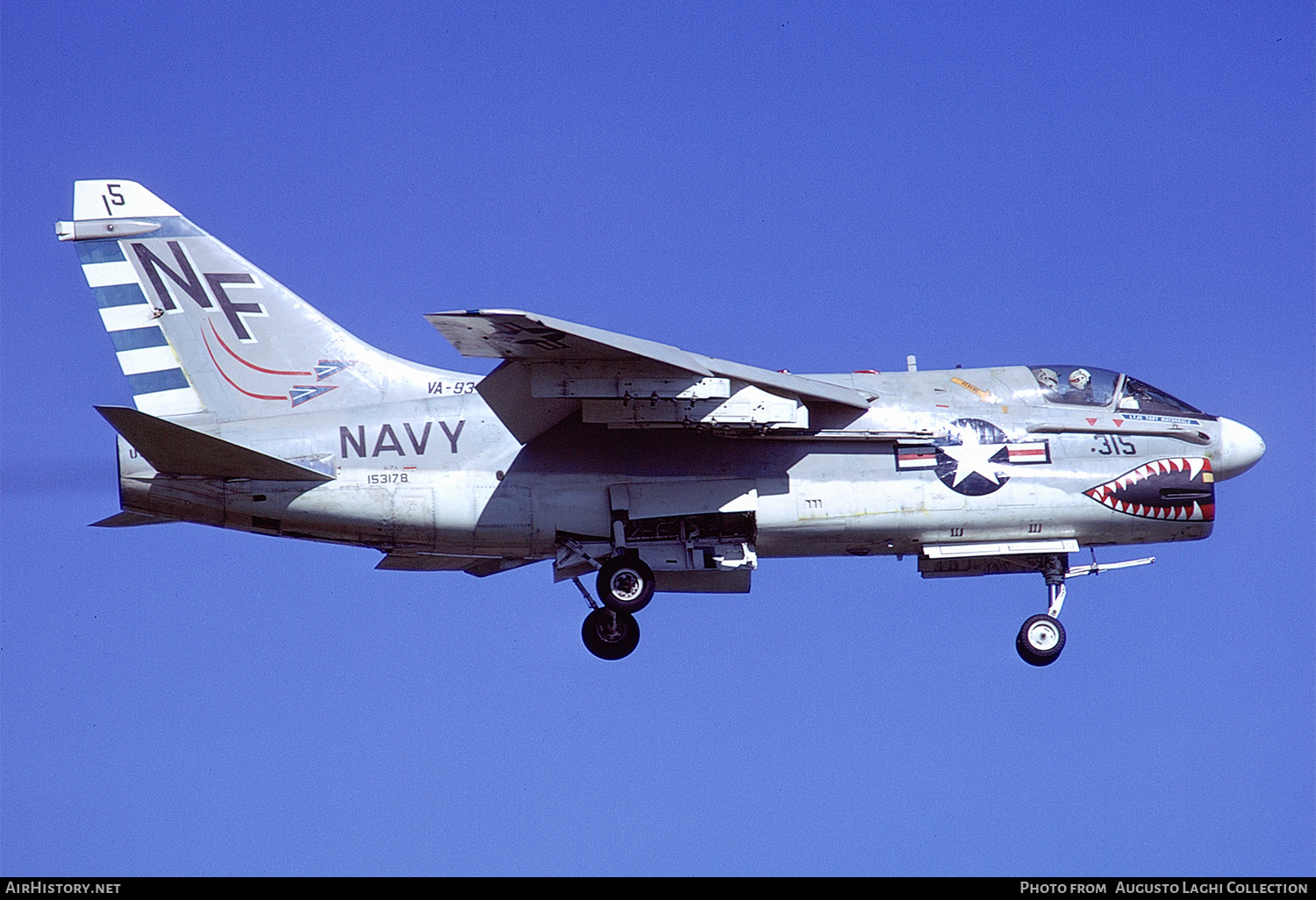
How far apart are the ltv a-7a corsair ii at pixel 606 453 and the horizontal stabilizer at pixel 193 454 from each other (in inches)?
1.6

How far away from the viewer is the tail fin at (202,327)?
20641 millimetres

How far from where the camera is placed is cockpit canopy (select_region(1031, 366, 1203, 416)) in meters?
21.5

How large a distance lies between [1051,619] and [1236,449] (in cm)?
336

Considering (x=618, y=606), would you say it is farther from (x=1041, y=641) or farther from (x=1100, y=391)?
(x=1100, y=391)

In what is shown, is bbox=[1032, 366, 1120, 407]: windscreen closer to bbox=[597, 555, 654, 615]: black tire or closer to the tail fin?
bbox=[597, 555, 654, 615]: black tire

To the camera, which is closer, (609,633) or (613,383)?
(613,383)

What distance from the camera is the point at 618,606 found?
20.6 metres

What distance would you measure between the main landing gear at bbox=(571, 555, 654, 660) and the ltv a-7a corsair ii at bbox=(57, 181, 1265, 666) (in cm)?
3

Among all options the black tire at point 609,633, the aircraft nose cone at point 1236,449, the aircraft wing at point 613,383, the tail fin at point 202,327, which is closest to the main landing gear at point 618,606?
the black tire at point 609,633

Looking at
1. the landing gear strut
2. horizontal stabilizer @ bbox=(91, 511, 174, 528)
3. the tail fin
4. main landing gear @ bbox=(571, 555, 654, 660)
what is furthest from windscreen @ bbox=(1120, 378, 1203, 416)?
horizontal stabilizer @ bbox=(91, 511, 174, 528)

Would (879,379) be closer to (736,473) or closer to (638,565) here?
(736,473)

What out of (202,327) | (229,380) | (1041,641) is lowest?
(1041,641)

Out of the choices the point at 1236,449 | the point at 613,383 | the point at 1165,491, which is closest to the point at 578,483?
the point at 613,383
